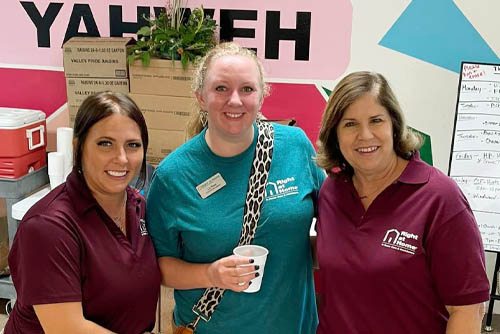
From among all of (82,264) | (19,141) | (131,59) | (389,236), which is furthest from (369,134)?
(19,141)

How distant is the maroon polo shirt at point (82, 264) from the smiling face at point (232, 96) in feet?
1.30

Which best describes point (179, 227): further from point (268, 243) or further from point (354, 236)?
point (354, 236)

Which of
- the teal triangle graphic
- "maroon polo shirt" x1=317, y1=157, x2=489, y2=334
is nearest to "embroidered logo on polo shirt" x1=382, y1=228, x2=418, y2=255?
"maroon polo shirt" x1=317, y1=157, x2=489, y2=334

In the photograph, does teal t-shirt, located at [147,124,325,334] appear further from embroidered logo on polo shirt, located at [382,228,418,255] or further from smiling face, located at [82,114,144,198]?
embroidered logo on polo shirt, located at [382,228,418,255]

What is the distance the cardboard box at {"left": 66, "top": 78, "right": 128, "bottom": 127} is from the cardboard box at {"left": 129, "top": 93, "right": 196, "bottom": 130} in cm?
11

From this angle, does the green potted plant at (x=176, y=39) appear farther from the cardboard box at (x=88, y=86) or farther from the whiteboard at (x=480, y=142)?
the whiteboard at (x=480, y=142)

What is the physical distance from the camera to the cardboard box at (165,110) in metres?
3.18

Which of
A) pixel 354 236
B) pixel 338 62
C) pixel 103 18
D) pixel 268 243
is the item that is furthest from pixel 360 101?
pixel 103 18

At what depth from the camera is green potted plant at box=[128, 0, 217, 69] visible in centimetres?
312

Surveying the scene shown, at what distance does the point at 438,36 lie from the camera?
3.31m

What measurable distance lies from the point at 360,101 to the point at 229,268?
0.61 m

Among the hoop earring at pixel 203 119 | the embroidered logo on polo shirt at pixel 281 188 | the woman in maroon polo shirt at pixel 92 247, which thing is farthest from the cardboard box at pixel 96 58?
the embroidered logo on polo shirt at pixel 281 188

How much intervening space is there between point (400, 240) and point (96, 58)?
7.56 ft

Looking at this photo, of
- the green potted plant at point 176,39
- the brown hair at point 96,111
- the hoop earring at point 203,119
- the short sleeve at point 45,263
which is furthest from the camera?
the green potted plant at point 176,39
